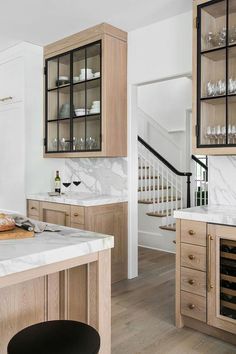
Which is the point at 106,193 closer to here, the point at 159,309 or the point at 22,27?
the point at 159,309

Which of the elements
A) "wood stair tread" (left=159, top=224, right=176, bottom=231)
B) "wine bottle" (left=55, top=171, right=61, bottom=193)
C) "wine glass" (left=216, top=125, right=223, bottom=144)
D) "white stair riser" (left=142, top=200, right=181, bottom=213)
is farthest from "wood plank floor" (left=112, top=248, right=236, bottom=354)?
"wine glass" (left=216, top=125, right=223, bottom=144)

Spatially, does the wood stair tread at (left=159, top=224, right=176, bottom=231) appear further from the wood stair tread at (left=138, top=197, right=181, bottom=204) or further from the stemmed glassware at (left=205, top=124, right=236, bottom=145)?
the stemmed glassware at (left=205, top=124, right=236, bottom=145)

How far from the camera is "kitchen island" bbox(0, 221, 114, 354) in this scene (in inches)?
56.1

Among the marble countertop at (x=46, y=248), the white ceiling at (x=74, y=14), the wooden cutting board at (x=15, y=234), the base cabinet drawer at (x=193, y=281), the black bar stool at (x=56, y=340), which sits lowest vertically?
the base cabinet drawer at (x=193, y=281)

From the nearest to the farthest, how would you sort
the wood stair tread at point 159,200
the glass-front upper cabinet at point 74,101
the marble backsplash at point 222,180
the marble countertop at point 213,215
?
the marble countertop at point 213,215
the marble backsplash at point 222,180
the glass-front upper cabinet at point 74,101
the wood stair tread at point 159,200

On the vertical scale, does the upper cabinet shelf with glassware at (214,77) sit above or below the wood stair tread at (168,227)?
above

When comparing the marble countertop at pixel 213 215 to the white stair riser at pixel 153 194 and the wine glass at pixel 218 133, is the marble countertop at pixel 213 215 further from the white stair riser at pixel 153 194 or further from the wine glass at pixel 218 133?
the white stair riser at pixel 153 194

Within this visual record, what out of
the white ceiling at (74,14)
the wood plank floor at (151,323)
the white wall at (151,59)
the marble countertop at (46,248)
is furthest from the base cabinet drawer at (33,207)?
the marble countertop at (46,248)

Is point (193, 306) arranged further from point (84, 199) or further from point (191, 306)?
point (84, 199)

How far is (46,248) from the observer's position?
58.4 inches

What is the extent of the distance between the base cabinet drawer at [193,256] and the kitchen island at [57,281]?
1.05 metres

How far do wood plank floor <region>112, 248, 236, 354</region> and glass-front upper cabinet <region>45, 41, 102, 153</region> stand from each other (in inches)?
60.5

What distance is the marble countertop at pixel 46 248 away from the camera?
1.35 metres

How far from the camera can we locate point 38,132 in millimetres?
4379
